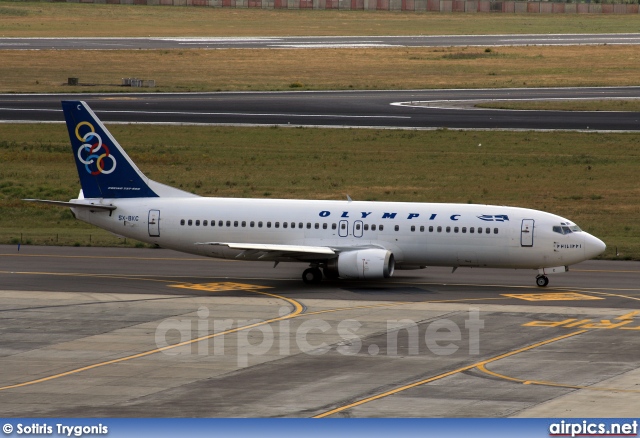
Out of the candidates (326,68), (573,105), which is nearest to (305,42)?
(326,68)

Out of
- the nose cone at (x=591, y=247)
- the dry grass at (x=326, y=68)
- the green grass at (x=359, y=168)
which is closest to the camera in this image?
the nose cone at (x=591, y=247)

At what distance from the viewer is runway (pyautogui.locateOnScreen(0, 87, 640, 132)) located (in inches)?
4055

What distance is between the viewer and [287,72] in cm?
14162

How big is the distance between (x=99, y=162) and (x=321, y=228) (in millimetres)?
11946

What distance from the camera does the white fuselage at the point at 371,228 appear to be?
52.5 metres

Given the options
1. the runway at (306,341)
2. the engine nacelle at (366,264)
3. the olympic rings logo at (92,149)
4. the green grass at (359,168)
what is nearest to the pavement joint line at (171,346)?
the runway at (306,341)

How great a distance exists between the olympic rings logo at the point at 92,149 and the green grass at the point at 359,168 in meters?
10.8

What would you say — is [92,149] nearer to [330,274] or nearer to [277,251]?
[277,251]

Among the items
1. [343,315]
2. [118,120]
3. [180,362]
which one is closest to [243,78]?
[118,120]

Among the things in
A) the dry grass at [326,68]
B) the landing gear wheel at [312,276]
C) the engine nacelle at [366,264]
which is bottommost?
the landing gear wheel at [312,276]

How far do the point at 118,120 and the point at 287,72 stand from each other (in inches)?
1655

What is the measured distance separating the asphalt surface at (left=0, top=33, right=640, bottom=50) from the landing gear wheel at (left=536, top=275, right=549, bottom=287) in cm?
11261

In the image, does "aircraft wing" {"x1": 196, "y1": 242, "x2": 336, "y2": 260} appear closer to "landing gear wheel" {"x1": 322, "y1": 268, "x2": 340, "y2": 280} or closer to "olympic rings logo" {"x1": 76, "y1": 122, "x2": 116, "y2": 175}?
"landing gear wheel" {"x1": 322, "y1": 268, "x2": 340, "y2": 280}

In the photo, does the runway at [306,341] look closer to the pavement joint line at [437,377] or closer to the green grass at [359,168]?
the pavement joint line at [437,377]
